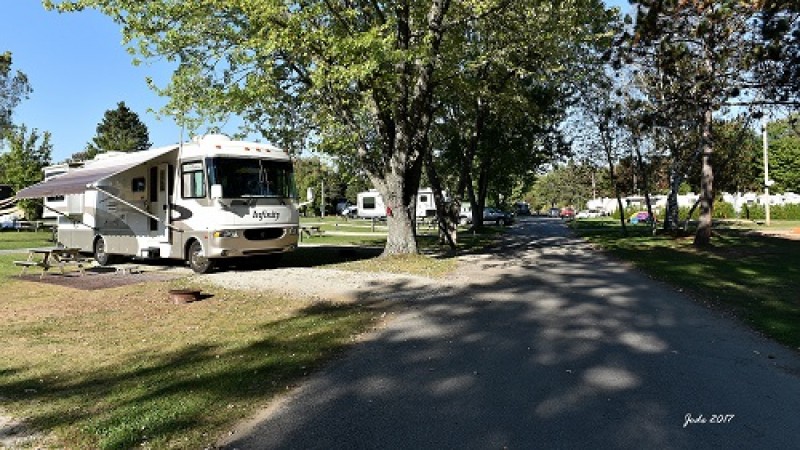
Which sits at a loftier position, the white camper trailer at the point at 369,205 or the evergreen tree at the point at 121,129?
the evergreen tree at the point at 121,129

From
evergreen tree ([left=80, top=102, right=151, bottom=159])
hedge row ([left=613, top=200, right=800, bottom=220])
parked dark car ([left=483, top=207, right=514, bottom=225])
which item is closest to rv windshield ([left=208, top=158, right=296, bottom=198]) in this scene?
parked dark car ([left=483, top=207, right=514, bottom=225])

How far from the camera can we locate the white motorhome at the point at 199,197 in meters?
13.0

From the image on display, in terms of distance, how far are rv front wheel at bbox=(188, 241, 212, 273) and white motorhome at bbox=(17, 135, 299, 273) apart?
24 mm

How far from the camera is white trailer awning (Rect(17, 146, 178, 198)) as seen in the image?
528 inches

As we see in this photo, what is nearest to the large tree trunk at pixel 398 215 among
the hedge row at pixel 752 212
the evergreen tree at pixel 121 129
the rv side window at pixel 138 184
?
the rv side window at pixel 138 184

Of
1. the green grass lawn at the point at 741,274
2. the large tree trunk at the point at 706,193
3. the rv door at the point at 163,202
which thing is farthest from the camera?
the large tree trunk at the point at 706,193

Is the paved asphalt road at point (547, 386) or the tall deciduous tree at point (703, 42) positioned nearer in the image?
the paved asphalt road at point (547, 386)

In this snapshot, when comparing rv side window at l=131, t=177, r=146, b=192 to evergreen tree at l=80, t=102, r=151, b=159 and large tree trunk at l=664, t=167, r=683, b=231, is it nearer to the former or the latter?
large tree trunk at l=664, t=167, r=683, b=231

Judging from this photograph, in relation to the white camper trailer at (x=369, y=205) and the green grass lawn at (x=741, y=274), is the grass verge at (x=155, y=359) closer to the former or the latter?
the green grass lawn at (x=741, y=274)

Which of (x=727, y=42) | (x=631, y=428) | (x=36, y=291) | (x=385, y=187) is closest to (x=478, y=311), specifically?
(x=631, y=428)

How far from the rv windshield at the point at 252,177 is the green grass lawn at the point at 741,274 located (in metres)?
8.86

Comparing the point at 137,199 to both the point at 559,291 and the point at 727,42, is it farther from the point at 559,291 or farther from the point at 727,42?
the point at 727,42

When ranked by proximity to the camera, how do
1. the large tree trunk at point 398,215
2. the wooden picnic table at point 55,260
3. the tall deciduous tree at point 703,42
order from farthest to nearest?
the large tree trunk at point 398,215
the wooden picnic table at point 55,260
the tall deciduous tree at point 703,42

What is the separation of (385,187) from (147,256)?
21.2 ft
